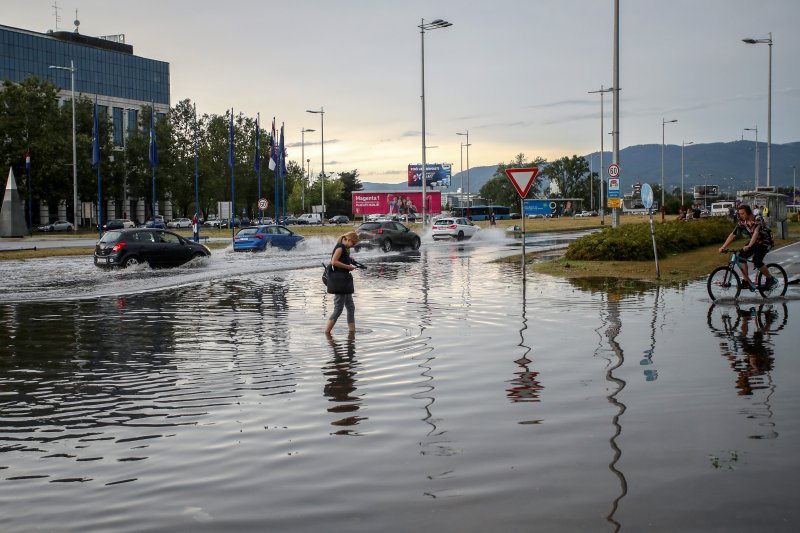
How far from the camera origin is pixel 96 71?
128 meters

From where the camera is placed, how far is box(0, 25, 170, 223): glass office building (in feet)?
383

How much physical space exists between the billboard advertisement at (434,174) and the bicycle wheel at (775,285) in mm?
138393

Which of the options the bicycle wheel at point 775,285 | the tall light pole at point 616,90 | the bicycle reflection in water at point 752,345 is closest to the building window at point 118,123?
the tall light pole at point 616,90

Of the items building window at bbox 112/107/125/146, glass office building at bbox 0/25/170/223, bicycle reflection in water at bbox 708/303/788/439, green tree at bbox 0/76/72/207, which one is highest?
glass office building at bbox 0/25/170/223

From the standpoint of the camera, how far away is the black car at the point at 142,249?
29.0 metres

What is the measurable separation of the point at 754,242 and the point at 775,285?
1181mm

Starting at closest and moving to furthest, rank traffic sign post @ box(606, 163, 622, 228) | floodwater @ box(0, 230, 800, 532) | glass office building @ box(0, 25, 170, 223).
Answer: floodwater @ box(0, 230, 800, 532), traffic sign post @ box(606, 163, 622, 228), glass office building @ box(0, 25, 170, 223)

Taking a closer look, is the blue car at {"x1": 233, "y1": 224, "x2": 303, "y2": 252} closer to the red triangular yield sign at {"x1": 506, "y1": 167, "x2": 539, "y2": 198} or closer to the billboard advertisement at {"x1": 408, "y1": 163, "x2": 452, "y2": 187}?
the red triangular yield sign at {"x1": 506, "y1": 167, "x2": 539, "y2": 198}

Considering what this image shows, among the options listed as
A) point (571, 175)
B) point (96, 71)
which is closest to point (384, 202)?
point (96, 71)

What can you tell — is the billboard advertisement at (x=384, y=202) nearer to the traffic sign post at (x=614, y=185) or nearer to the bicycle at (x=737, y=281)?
the traffic sign post at (x=614, y=185)

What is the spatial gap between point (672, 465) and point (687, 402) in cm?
221

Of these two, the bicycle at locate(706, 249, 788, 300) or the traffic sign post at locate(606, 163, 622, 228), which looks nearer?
the bicycle at locate(706, 249, 788, 300)

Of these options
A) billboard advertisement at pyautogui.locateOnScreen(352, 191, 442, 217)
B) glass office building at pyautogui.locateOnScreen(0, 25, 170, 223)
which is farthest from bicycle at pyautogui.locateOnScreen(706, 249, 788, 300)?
billboard advertisement at pyautogui.locateOnScreen(352, 191, 442, 217)

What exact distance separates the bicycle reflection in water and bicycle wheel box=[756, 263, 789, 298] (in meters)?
0.88
